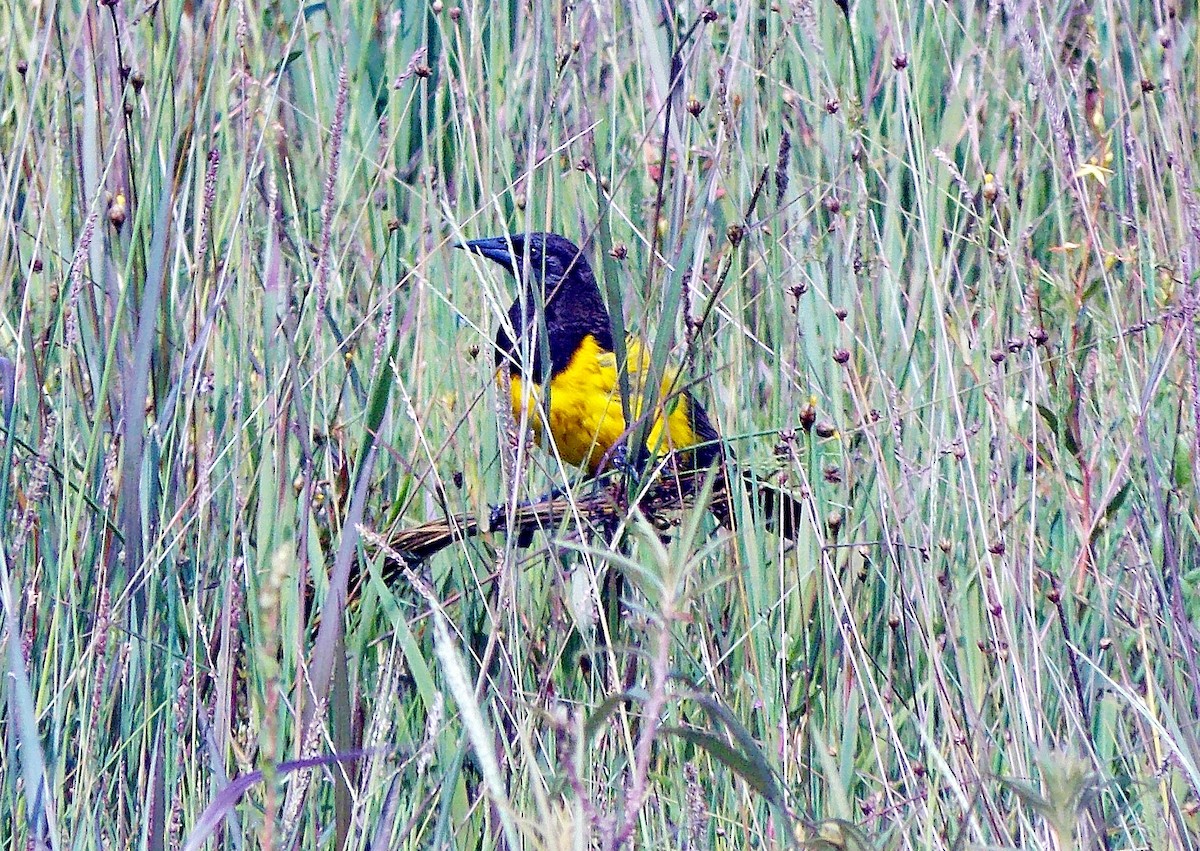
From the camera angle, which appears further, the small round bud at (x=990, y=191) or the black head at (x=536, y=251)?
the black head at (x=536, y=251)

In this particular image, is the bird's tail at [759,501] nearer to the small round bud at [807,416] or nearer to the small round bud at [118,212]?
the small round bud at [807,416]

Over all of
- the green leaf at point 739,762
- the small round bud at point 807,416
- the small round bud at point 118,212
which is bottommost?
the green leaf at point 739,762

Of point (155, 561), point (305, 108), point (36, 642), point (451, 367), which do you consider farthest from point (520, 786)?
point (305, 108)

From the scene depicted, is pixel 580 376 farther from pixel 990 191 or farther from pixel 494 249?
pixel 990 191

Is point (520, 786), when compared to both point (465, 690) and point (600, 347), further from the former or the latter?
point (600, 347)

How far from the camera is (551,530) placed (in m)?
1.69

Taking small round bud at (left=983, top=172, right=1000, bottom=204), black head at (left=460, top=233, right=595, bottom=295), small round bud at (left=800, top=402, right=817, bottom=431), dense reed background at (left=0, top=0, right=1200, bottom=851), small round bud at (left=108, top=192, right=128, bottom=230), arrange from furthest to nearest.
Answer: black head at (left=460, top=233, right=595, bottom=295)
small round bud at (left=983, top=172, right=1000, bottom=204)
small round bud at (left=108, top=192, right=128, bottom=230)
small round bud at (left=800, top=402, right=817, bottom=431)
dense reed background at (left=0, top=0, right=1200, bottom=851)

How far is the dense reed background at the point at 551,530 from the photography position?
1526mm

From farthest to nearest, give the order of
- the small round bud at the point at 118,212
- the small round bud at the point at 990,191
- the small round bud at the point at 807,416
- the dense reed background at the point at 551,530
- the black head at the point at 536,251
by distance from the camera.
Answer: the black head at the point at 536,251 → the small round bud at the point at 990,191 → the small round bud at the point at 118,212 → the small round bud at the point at 807,416 → the dense reed background at the point at 551,530

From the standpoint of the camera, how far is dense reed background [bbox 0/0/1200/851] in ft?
5.01

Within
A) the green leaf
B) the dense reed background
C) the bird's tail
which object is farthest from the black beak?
the green leaf

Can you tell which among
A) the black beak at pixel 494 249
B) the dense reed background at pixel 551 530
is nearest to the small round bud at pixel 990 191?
the dense reed background at pixel 551 530

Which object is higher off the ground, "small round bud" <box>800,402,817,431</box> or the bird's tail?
"small round bud" <box>800,402,817,431</box>

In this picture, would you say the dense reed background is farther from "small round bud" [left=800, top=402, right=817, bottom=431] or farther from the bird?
the bird
